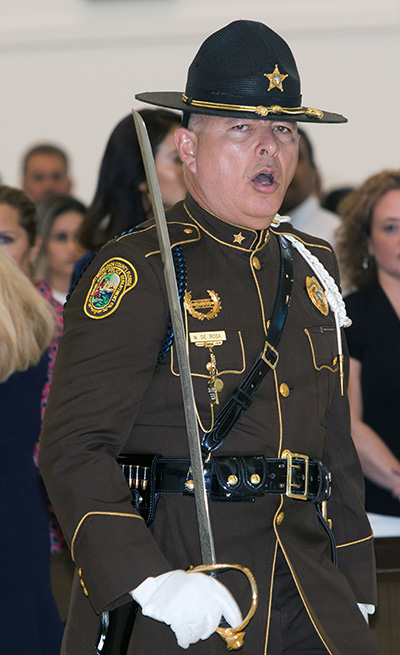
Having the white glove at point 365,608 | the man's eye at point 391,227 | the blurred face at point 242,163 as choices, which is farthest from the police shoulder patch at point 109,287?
the man's eye at point 391,227

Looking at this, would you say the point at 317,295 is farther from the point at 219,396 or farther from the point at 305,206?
the point at 305,206

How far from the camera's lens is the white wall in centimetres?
720

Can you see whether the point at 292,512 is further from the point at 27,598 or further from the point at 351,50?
the point at 351,50

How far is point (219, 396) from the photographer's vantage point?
5.73 feet

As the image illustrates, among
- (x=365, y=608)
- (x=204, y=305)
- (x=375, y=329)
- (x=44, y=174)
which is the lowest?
(x=365, y=608)

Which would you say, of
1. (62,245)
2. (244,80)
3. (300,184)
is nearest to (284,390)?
(244,80)

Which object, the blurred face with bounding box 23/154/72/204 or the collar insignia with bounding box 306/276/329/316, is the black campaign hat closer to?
the collar insignia with bounding box 306/276/329/316

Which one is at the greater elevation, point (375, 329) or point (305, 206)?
point (305, 206)

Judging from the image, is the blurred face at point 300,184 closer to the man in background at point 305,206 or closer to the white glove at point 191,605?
the man in background at point 305,206

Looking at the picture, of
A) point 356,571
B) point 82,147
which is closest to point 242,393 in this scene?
point 356,571

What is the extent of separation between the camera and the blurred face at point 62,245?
4551 millimetres

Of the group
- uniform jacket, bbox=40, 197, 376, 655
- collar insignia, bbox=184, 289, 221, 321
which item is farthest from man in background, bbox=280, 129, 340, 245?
collar insignia, bbox=184, 289, 221, 321

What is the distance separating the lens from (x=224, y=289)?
1.82m

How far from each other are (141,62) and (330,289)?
5.53 meters
